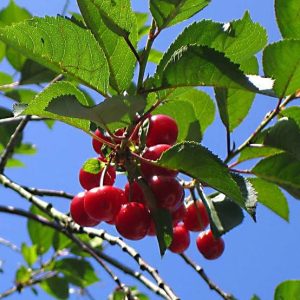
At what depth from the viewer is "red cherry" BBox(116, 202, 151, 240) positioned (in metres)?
1.18

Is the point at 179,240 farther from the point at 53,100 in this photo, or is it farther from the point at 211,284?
the point at 53,100

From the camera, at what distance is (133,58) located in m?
1.10

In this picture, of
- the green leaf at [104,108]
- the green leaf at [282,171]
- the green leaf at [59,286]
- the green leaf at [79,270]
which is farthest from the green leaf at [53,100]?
the green leaf at [59,286]

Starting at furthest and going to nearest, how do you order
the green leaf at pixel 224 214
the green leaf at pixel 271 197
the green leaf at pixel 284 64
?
the green leaf at pixel 271 197 < the green leaf at pixel 224 214 < the green leaf at pixel 284 64

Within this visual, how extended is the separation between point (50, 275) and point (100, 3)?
2.07 meters

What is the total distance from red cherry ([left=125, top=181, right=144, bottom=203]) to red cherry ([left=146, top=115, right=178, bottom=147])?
0.09 metres

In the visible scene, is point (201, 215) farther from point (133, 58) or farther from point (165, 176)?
point (133, 58)

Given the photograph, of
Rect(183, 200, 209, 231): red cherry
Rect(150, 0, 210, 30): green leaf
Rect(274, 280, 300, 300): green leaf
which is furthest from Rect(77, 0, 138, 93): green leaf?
Rect(274, 280, 300, 300): green leaf

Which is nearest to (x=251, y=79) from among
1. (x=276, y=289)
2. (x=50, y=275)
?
(x=276, y=289)

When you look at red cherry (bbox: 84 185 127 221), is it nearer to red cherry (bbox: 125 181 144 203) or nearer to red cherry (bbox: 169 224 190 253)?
red cherry (bbox: 125 181 144 203)

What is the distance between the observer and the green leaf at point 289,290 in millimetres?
1507

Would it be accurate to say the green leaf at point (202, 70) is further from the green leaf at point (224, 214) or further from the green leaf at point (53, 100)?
the green leaf at point (224, 214)

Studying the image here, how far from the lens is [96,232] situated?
1534 millimetres

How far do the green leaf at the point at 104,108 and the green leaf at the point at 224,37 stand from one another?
134mm
